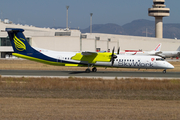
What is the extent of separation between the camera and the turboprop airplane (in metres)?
35.7

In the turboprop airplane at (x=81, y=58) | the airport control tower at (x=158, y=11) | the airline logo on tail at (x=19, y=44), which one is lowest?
the turboprop airplane at (x=81, y=58)

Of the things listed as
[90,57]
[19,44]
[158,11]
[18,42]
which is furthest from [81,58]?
[158,11]

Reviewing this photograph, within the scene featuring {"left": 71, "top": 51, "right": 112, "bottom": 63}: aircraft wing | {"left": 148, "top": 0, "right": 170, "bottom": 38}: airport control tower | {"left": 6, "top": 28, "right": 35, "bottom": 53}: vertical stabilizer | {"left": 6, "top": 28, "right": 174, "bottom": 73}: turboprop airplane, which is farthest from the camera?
{"left": 148, "top": 0, "right": 170, "bottom": 38}: airport control tower

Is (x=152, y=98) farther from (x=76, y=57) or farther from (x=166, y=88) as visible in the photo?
(x=76, y=57)

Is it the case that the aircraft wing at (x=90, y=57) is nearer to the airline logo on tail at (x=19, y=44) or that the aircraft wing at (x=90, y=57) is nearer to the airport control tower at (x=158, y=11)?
the airline logo on tail at (x=19, y=44)

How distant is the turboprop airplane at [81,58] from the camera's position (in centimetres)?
3566

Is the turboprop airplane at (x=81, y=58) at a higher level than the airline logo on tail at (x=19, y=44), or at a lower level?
lower

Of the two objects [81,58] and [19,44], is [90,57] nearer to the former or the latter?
[81,58]

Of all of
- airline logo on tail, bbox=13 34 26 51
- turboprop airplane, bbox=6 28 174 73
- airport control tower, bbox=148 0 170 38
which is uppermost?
airport control tower, bbox=148 0 170 38

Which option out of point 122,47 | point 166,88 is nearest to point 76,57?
point 166,88

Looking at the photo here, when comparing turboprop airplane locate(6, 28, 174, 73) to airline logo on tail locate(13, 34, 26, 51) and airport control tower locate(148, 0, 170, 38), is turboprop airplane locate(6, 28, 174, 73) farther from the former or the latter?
airport control tower locate(148, 0, 170, 38)

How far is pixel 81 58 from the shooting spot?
1444 inches

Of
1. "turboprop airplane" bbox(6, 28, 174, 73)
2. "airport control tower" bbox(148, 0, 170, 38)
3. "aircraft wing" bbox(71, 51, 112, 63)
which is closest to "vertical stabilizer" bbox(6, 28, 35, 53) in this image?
"turboprop airplane" bbox(6, 28, 174, 73)

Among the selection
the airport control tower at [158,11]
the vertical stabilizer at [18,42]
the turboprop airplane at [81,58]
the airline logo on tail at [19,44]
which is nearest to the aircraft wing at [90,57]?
the turboprop airplane at [81,58]
